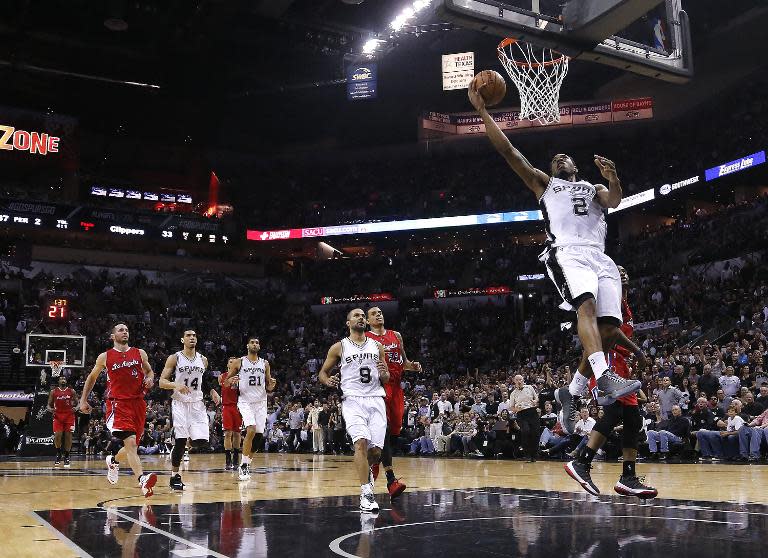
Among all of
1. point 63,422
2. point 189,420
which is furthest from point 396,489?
point 63,422

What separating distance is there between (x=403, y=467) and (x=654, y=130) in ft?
84.0

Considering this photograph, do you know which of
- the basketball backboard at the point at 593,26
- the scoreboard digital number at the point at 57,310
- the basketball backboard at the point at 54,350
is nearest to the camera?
the basketball backboard at the point at 593,26

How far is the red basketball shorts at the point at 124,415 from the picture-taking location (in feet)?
28.3

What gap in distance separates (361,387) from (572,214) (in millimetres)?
2622

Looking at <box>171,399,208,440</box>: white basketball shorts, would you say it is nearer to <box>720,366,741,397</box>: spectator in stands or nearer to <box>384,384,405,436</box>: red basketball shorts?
<box>384,384,405,436</box>: red basketball shorts

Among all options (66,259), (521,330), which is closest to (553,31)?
(521,330)

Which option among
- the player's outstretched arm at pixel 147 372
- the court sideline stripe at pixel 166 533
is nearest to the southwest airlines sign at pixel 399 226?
the player's outstretched arm at pixel 147 372

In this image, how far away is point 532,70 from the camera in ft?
56.2

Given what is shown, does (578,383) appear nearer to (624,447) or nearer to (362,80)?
(624,447)

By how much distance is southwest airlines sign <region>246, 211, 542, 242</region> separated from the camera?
3581 cm

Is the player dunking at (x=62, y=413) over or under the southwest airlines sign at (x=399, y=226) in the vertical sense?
under

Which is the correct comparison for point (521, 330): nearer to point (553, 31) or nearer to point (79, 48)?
point (79, 48)

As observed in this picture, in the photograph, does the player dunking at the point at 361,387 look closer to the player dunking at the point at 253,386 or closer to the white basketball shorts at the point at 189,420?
the white basketball shorts at the point at 189,420

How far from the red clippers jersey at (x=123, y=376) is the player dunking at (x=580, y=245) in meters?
5.13
